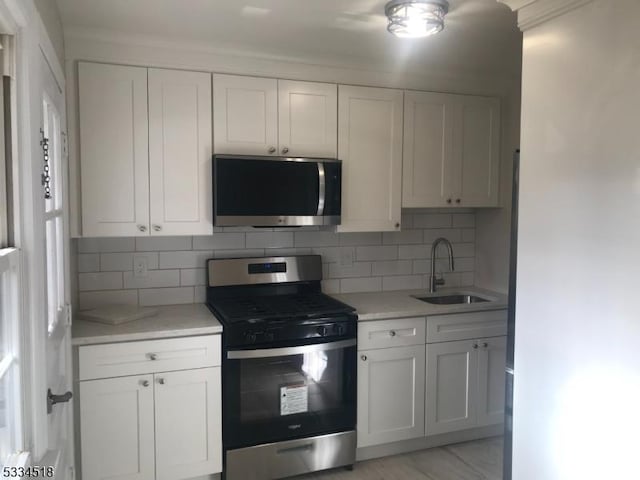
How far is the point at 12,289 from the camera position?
121 centimetres

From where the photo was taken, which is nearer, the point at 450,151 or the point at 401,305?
the point at 401,305

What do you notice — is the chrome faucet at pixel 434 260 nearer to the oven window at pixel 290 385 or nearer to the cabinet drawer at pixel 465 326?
the cabinet drawer at pixel 465 326

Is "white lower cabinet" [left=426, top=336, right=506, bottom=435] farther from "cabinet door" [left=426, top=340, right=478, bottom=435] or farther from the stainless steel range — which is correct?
the stainless steel range

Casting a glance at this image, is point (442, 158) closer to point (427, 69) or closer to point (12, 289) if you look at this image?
point (427, 69)

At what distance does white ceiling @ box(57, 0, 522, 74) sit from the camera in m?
2.21

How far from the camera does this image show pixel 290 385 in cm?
278

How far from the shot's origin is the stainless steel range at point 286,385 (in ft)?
8.71

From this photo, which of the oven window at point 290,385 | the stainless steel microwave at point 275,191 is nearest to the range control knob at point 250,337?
the oven window at point 290,385

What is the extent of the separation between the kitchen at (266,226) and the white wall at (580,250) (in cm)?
35

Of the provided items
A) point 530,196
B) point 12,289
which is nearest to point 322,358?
point 530,196

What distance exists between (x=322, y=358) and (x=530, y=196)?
4.79ft

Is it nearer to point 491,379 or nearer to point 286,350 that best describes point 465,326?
point 491,379

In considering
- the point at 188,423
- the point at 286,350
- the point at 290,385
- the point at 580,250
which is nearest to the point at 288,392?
the point at 290,385

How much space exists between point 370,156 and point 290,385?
1.41 metres
